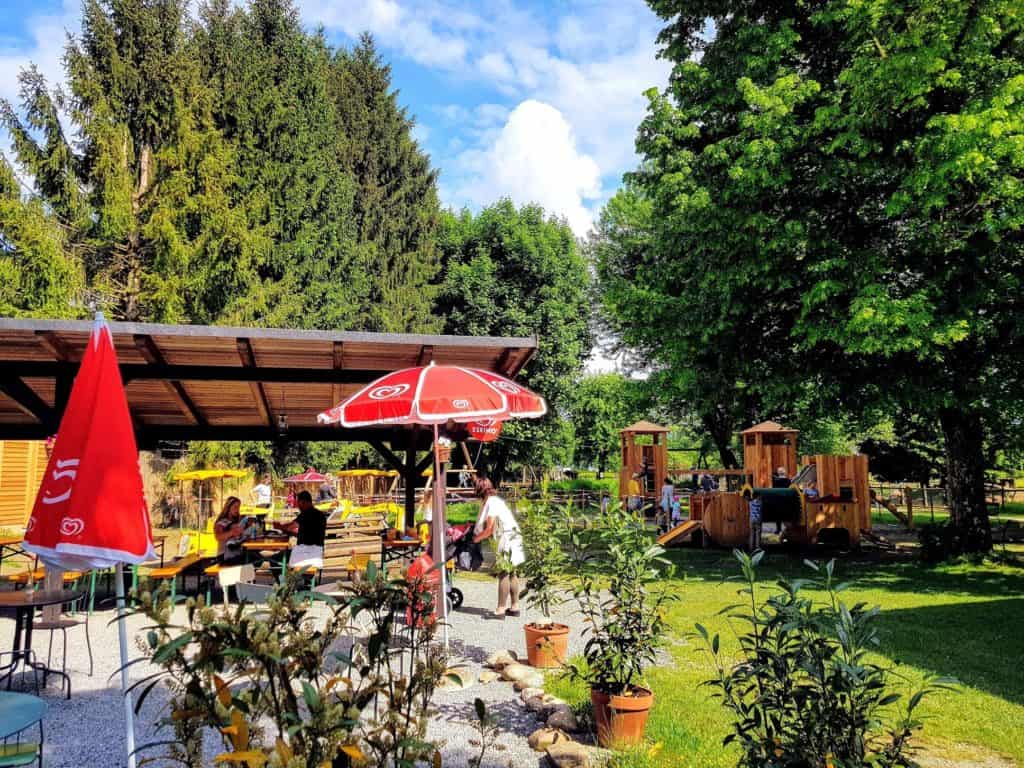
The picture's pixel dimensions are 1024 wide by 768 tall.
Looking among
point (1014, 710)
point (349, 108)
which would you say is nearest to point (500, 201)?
point (349, 108)

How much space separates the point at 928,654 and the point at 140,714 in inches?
274

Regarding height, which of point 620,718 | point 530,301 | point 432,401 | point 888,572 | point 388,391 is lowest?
point 888,572

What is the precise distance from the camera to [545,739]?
13.6 ft

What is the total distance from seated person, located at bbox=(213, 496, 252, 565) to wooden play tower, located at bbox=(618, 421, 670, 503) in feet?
41.8

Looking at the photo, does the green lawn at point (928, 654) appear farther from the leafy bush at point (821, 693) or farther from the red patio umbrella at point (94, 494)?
the red patio umbrella at point (94, 494)

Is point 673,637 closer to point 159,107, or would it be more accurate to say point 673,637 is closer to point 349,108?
point 159,107

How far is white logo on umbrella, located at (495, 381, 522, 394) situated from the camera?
637 cm

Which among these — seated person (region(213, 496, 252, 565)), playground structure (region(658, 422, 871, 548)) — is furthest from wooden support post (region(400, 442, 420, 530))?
playground structure (region(658, 422, 871, 548))

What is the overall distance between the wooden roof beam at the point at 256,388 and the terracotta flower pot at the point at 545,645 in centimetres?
438

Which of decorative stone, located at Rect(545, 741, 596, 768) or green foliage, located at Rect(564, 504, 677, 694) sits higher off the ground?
green foliage, located at Rect(564, 504, 677, 694)

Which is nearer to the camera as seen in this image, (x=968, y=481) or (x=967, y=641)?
(x=967, y=641)

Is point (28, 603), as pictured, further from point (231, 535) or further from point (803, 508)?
point (803, 508)

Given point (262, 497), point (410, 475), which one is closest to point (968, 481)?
point (410, 475)

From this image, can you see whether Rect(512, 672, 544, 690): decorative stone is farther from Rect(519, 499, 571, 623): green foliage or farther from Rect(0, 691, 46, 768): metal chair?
Rect(0, 691, 46, 768): metal chair
